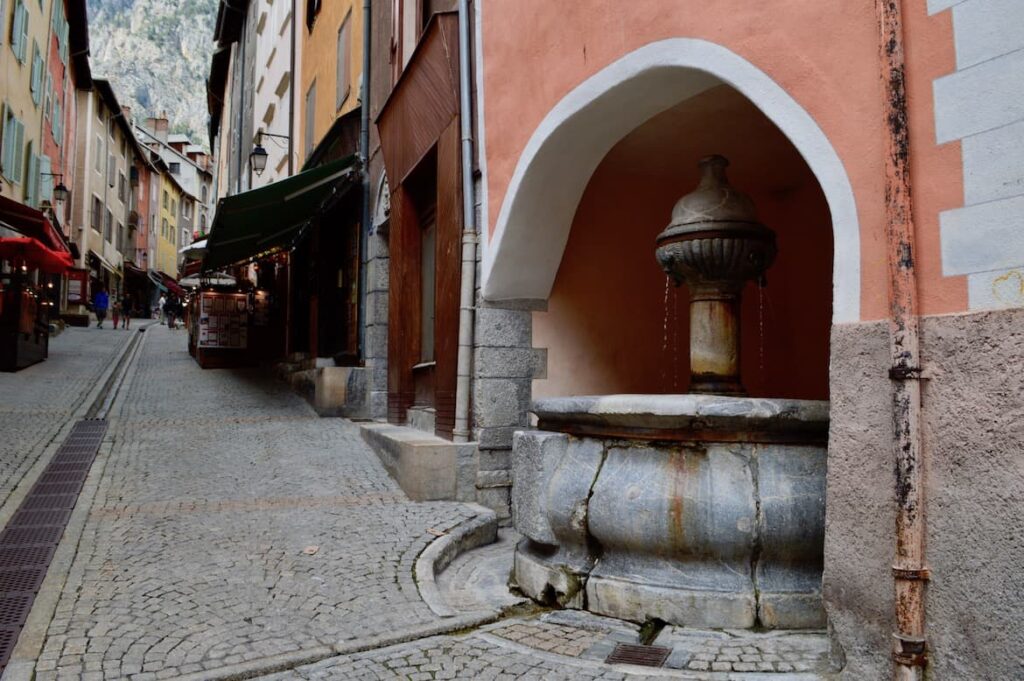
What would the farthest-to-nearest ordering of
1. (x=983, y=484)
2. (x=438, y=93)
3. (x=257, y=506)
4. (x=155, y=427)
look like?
(x=155, y=427), (x=438, y=93), (x=257, y=506), (x=983, y=484)

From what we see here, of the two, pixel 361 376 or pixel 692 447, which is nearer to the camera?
pixel 692 447

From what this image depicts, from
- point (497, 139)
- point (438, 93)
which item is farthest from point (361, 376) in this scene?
point (497, 139)

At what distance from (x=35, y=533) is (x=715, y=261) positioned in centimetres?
447

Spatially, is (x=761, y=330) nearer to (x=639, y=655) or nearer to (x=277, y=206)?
(x=639, y=655)

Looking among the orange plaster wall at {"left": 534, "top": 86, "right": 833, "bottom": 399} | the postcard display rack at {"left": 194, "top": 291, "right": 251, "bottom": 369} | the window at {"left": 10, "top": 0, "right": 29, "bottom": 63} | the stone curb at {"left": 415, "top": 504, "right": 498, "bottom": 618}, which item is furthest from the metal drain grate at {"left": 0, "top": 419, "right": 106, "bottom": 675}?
the window at {"left": 10, "top": 0, "right": 29, "bottom": 63}

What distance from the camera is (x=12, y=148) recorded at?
18.7 metres

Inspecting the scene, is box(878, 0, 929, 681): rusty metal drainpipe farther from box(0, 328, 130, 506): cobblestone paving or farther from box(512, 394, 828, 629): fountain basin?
box(0, 328, 130, 506): cobblestone paving

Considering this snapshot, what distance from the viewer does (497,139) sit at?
6262 mm

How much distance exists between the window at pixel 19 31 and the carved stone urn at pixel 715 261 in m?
19.1

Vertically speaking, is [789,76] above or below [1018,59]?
above

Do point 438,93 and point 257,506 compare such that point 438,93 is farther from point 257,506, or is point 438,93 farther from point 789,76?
point 789,76

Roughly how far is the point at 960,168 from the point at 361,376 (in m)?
8.31

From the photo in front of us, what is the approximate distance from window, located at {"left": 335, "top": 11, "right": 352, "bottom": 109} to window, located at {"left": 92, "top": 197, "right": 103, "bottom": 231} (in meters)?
24.0

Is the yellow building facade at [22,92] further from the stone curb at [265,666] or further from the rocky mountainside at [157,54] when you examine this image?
the rocky mountainside at [157,54]
